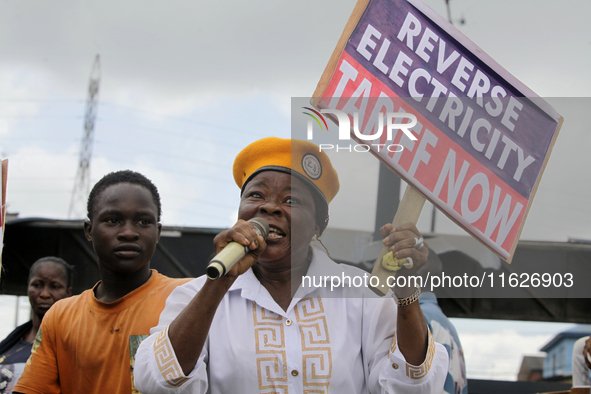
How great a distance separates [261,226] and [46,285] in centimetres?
244

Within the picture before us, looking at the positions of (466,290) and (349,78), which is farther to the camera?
(466,290)

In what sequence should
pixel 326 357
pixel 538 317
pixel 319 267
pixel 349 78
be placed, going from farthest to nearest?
pixel 538 317, pixel 319 267, pixel 349 78, pixel 326 357

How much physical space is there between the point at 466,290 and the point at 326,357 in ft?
2.27

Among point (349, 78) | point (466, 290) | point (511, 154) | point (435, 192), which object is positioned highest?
point (349, 78)

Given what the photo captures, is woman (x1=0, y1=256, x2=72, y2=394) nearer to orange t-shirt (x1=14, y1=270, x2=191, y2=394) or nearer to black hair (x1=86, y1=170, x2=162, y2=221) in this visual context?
orange t-shirt (x1=14, y1=270, x2=191, y2=394)

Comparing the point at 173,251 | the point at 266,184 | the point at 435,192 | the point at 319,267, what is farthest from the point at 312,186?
the point at 173,251

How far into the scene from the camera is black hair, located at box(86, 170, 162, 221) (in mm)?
2480

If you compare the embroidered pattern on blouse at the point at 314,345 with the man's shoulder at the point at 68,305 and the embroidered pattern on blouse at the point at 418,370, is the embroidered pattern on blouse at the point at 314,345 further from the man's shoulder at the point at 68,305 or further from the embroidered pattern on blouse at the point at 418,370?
the man's shoulder at the point at 68,305

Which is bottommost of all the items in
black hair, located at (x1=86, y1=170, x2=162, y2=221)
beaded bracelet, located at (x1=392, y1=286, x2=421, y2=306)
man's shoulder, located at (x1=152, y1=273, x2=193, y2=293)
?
beaded bracelet, located at (x1=392, y1=286, x2=421, y2=306)

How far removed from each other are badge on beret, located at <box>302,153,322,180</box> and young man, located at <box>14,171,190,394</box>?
922 mm

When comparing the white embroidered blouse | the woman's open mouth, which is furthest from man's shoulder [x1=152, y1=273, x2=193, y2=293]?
the woman's open mouth

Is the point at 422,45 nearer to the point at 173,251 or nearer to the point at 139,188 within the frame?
the point at 139,188

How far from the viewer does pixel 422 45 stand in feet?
Answer: 5.91

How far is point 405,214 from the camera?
1646 millimetres
